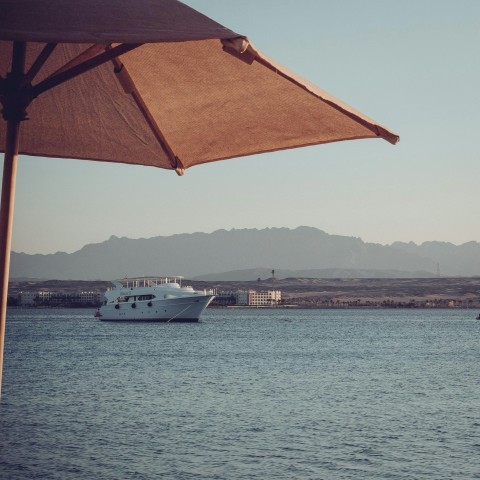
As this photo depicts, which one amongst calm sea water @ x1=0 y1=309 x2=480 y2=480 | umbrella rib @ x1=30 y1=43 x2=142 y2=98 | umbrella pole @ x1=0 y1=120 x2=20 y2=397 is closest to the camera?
umbrella pole @ x1=0 y1=120 x2=20 y2=397

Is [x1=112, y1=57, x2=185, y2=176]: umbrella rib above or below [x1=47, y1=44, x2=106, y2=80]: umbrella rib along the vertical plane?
below

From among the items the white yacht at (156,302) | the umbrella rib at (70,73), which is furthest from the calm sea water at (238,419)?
the white yacht at (156,302)

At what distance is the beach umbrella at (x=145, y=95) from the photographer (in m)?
3.17

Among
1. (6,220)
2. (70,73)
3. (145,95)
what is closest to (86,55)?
(70,73)

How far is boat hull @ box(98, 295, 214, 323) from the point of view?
97.2 meters

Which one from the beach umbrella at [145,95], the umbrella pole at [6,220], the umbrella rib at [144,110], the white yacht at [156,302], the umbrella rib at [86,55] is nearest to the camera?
the beach umbrella at [145,95]

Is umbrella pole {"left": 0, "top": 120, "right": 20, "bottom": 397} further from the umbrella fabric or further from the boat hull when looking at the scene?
the boat hull

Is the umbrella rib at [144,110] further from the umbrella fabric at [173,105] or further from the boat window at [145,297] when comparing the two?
the boat window at [145,297]

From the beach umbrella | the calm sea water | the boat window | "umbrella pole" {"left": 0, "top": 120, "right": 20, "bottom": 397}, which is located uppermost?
the beach umbrella

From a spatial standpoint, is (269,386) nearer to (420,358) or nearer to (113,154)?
(420,358)

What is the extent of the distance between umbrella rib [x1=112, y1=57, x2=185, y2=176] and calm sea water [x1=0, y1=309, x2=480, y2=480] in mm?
11422

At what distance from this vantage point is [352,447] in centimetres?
1941

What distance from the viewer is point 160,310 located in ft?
319

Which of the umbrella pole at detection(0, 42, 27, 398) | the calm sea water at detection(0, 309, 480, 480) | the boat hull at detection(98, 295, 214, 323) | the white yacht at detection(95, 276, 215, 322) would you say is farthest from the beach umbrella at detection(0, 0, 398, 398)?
the boat hull at detection(98, 295, 214, 323)
